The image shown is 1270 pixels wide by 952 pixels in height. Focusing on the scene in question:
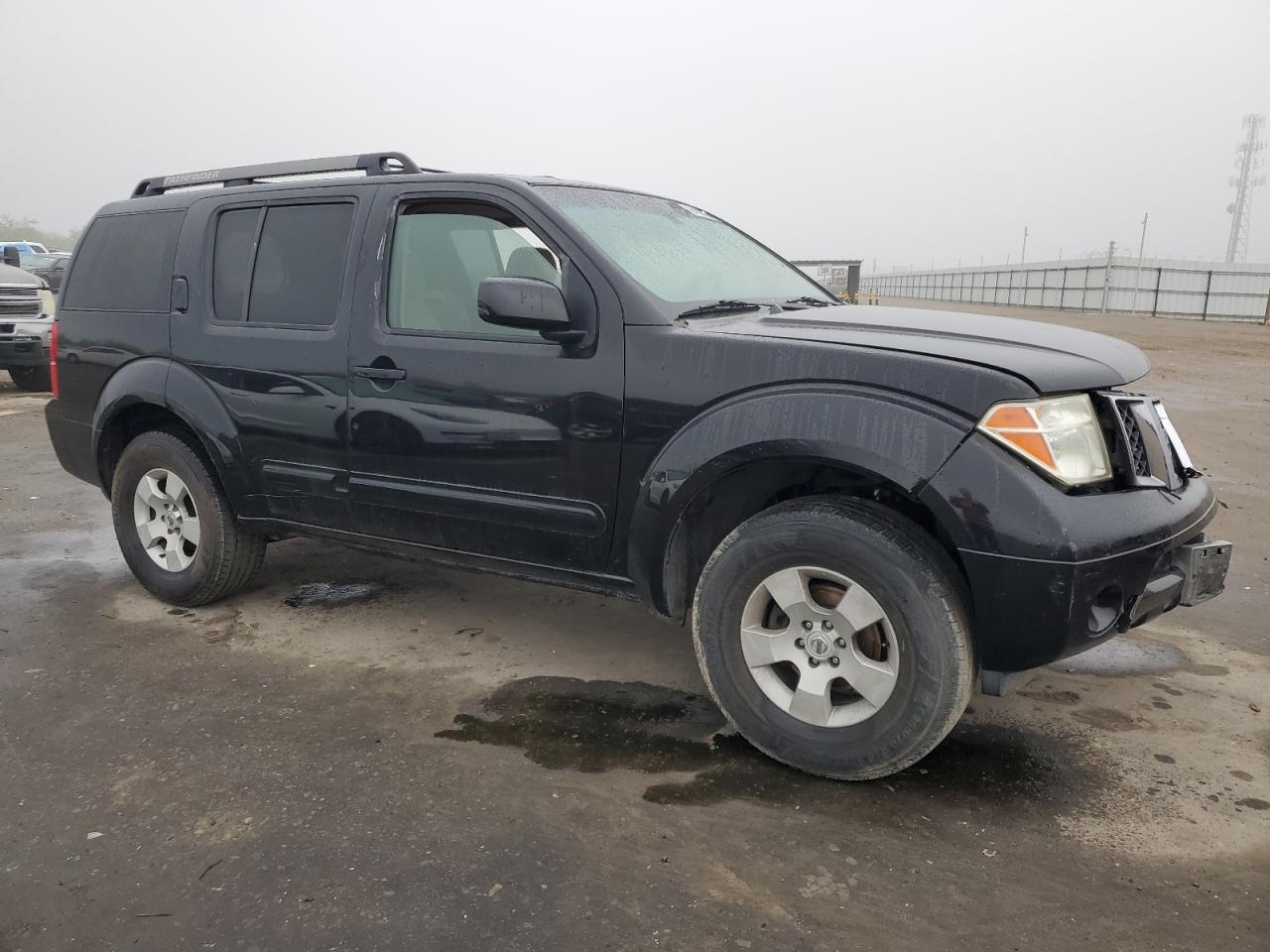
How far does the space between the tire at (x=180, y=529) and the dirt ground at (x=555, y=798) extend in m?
0.16

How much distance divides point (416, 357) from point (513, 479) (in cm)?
59

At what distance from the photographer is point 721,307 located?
3.35m

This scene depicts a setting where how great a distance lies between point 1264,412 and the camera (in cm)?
1015

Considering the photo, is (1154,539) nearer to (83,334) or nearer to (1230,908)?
(1230,908)

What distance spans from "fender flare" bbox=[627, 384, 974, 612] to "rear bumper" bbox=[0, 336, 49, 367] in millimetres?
10870

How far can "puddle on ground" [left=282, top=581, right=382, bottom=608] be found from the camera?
4453 mm

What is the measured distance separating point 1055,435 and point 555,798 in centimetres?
171

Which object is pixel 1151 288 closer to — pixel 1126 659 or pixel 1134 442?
pixel 1126 659

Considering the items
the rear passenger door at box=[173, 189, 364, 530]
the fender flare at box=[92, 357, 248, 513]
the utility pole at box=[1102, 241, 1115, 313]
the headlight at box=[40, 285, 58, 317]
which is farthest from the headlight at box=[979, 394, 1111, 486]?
the utility pole at box=[1102, 241, 1115, 313]

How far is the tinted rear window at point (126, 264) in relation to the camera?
13.8 feet

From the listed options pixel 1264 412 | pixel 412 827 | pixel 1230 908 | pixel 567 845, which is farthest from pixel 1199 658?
pixel 1264 412

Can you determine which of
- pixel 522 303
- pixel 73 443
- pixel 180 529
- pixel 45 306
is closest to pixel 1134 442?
pixel 522 303

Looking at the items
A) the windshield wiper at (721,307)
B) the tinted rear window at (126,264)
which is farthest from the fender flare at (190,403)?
the windshield wiper at (721,307)

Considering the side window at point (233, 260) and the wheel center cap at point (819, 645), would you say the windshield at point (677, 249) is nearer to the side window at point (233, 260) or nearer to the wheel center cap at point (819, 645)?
the wheel center cap at point (819, 645)
